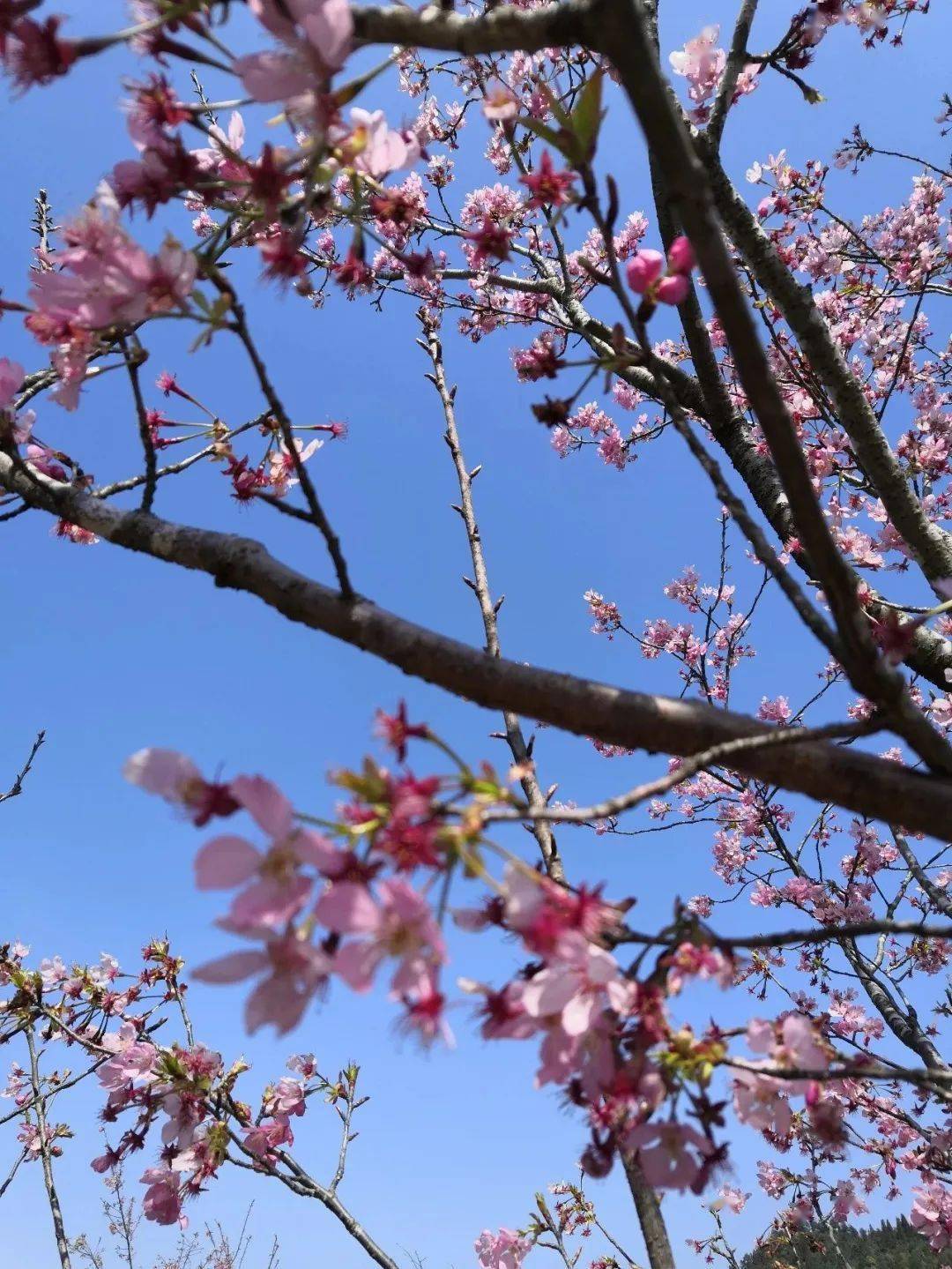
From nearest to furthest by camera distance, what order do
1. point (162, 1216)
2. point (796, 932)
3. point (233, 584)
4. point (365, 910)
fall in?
1. point (365, 910)
2. point (796, 932)
3. point (233, 584)
4. point (162, 1216)

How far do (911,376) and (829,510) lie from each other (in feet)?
7.28

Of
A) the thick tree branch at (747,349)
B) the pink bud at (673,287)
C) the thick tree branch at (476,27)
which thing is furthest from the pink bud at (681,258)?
the thick tree branch at (476,27)

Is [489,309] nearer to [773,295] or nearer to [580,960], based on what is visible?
[773,295]

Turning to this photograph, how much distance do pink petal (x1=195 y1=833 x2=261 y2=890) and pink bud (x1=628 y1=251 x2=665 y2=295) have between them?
1078 mm

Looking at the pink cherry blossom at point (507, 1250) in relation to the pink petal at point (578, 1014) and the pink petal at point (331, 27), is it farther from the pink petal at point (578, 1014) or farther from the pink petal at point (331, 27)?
the pink petal at point (331, 27)

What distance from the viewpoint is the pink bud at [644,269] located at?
4.31ft

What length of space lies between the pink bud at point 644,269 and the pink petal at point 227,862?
108cm

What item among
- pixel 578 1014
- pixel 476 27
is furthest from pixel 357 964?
pixel 476 27

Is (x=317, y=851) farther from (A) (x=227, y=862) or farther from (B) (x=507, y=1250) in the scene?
(B) (x=507, y=1250)

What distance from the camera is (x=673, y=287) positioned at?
1.30m

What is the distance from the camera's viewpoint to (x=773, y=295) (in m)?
3.04

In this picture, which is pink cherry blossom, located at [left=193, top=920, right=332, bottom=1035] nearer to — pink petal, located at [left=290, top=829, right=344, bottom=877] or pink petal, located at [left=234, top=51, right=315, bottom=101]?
pink petal, located at [left=290, top=829, right=344, bottom=877]

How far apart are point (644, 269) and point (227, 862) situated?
1123mm

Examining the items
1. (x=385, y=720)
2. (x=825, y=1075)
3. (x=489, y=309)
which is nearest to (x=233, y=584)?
(x=385, y=720)
